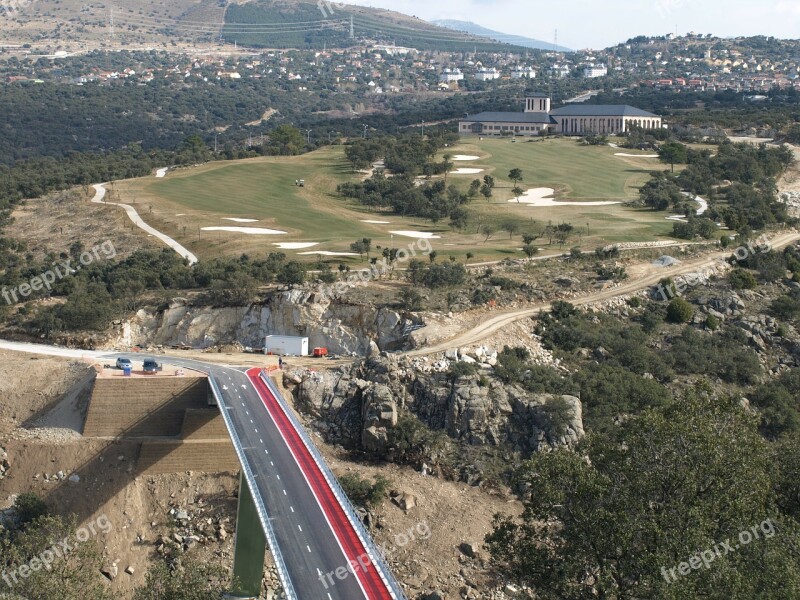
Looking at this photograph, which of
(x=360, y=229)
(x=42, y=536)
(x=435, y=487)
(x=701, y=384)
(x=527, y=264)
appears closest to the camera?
(x=701, y=384)

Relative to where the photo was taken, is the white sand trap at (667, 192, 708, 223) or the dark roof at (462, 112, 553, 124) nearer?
the white sand trap at (667, 192, 708, 223)

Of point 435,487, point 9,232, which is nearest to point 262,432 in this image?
point 435,487

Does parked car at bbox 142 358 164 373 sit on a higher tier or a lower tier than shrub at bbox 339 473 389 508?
higher

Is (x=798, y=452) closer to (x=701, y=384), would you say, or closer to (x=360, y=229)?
(x=701, y=384)

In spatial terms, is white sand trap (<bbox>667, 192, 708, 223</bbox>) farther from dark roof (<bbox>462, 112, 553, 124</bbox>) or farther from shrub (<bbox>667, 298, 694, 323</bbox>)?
dark roof (<bbox>462, 112, 553, 124</bbox>)

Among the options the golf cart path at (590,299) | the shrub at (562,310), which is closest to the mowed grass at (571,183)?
the golf cart path at (590,299)

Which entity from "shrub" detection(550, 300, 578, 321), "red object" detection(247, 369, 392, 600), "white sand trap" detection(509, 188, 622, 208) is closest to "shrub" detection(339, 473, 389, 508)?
"red object" detection(247, 369, 392, 600)
